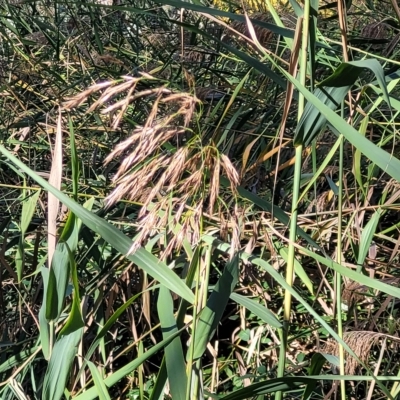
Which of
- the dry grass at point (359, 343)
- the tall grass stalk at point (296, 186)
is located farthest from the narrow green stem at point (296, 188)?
the dry grass at point (359, 343)

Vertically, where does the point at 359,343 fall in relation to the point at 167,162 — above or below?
below

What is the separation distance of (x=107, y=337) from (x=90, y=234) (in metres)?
0.30

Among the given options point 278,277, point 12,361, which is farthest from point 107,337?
point 278,277

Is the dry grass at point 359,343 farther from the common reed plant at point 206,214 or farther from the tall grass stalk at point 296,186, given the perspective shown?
the tall grass stalk at point 296,186

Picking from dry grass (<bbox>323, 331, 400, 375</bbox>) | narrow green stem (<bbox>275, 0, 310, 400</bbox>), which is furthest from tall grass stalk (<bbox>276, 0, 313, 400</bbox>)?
dry grass (<bbox>323, 331, 400, 375</bbox>)

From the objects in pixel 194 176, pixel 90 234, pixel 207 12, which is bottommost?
pixel 90 234

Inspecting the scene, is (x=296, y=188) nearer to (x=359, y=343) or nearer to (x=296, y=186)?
(x=296, y=186)

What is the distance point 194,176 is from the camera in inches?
24.3

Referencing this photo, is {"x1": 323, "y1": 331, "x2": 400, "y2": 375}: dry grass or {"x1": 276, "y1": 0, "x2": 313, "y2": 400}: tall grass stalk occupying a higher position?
{"x1": 276, "y1": 0, "x2": 313, "y2": 400}: tall grass stalk

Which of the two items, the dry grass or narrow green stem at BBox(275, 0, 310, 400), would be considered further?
the dry grass

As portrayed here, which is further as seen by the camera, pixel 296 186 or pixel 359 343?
pixel 359 343

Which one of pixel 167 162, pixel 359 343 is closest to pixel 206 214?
pixel 167 162

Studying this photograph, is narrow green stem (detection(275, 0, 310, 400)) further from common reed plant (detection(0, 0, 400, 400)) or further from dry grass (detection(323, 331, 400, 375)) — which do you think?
dry grass (detection(323, 331, 400, 375))

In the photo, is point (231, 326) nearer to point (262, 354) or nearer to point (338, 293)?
point (262, 354)
